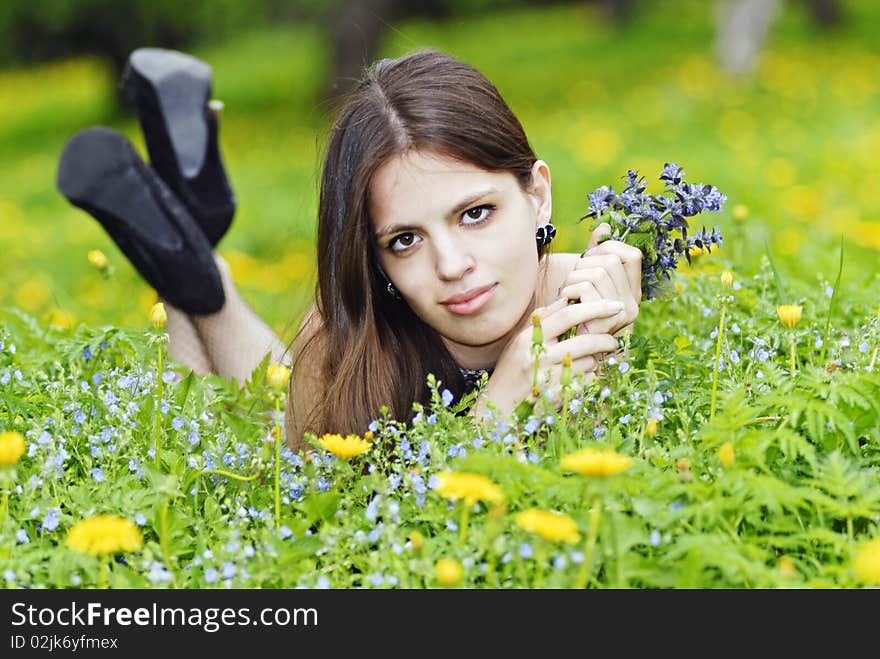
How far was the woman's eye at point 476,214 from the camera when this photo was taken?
273cm

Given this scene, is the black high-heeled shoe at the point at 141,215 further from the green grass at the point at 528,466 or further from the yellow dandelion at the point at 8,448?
the yellow dandelion at the point at 8,448

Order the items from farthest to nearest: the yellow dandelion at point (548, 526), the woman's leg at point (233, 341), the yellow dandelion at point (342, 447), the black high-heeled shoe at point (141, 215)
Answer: the woman's leg at point (233, 341) → the black high-heeled shoe at point (141, 215) → the yellow dandelion at point (342, 447) → the yellow dandelion at point (548, 526)

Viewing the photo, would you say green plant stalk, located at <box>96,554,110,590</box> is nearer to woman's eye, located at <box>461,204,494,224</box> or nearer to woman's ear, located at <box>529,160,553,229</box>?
woman's eye, located at <box>461,204,494,224</box>

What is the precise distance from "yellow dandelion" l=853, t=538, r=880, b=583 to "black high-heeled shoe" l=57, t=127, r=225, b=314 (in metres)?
2.62

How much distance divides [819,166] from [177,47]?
38.5ft

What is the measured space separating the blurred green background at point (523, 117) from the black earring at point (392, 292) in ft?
1.37

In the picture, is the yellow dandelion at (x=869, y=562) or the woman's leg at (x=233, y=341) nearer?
the yellow dandelion at (x=869, y=562)

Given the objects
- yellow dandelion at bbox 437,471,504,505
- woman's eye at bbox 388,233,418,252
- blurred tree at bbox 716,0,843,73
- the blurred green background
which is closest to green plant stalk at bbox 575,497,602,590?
yellow dandelion at bbox 437,471,504,505

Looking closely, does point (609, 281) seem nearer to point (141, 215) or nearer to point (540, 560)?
point (540, 560)

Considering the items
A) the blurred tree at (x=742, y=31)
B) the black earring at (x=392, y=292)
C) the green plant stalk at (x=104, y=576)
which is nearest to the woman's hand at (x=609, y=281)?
the black earring at (x=392, y=292)

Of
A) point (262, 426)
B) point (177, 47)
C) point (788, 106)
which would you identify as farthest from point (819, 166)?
point (177, 47)

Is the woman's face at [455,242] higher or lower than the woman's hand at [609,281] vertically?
higher

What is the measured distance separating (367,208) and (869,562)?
5.09ft

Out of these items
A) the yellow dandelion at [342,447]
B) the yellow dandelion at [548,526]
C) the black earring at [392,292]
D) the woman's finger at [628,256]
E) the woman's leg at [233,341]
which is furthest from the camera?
the woman's leg at [233,341]
